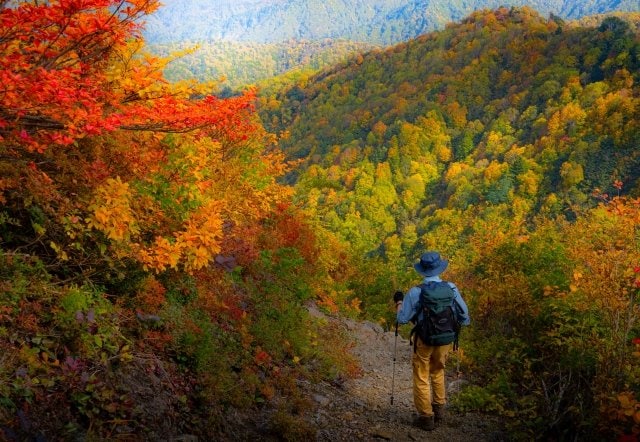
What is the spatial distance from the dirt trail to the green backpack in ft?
3.40

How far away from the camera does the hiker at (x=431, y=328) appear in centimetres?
486

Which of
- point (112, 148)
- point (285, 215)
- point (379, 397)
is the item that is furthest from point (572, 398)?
point (285, 215)

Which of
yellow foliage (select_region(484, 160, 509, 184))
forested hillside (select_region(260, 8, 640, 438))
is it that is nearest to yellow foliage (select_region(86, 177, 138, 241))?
forested hillside (select_region(260, 8, 640, 438))

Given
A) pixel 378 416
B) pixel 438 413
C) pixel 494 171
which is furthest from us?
pixel 494 171

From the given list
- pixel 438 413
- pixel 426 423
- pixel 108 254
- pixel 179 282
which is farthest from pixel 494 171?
pixel 108 254

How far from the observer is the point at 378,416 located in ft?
18.2

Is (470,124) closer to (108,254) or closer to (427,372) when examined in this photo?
(427,372)

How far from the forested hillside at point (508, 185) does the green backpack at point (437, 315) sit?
116cm

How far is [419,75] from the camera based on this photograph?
11731 cm

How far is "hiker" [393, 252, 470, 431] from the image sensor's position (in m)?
4.86

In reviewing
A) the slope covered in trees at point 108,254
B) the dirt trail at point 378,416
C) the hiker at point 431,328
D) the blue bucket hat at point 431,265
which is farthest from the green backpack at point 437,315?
the slope covered in trees at point 108,254

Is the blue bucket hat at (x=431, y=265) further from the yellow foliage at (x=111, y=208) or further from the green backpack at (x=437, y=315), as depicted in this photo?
the yellow foliage at (x=111, y=208)

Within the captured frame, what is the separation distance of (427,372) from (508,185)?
68813 millimetres

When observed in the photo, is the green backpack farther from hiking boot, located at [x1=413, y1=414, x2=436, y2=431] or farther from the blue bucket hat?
hiking boot, located at [x1=413, y1=414, x2=436, y2=431]
